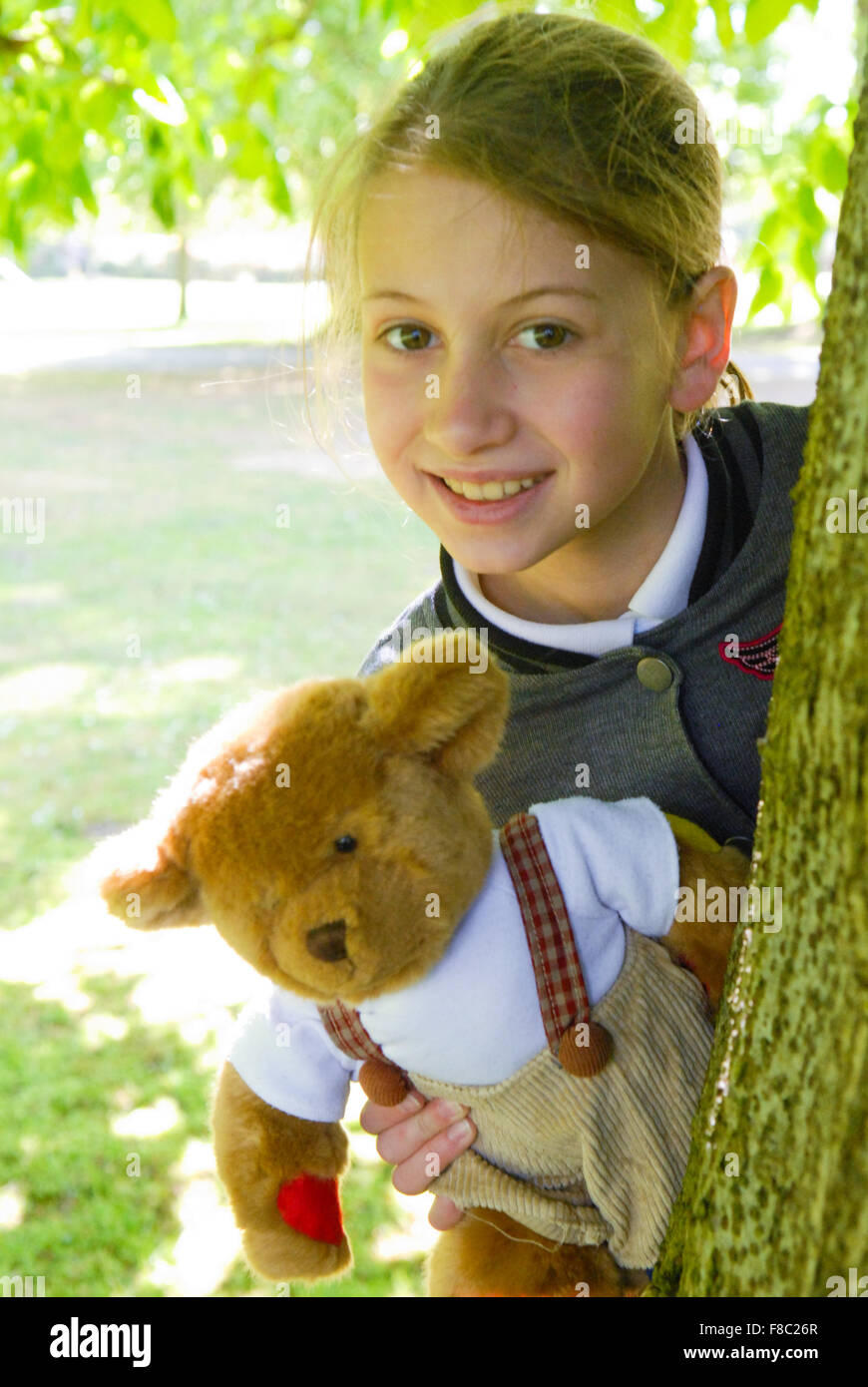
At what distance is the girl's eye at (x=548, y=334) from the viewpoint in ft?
5.63

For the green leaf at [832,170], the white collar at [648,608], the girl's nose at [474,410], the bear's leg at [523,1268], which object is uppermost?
the green leaf at [832,170]

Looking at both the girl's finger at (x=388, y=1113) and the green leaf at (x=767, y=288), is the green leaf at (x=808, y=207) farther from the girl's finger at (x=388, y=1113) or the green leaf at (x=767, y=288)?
the girl's finger at (x=388, y=1113)

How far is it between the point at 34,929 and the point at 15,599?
493 centimetres

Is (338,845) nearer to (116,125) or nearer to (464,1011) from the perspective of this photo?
(464,1011)

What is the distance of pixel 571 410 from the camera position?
1723 millimetres

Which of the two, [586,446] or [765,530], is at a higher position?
[586,446]

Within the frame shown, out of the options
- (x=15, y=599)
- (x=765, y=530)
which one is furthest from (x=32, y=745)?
(x=765, y=530)

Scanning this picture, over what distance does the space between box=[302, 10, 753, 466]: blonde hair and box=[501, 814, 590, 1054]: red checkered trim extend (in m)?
0.81

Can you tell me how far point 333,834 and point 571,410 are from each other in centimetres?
67

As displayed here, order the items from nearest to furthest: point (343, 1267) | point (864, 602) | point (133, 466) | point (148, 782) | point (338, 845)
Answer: point (864, 602)
point (338, 845)
point (343, 1267)
point (148, 782)
point (133, 466)

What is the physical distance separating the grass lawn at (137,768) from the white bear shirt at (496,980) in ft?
3.04

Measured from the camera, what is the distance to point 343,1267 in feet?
5.46

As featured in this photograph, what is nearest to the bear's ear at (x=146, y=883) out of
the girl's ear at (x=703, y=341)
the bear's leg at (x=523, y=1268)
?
the bear's leg at (x=523, y=1268)

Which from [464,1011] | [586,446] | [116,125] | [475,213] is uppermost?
[116,125]
